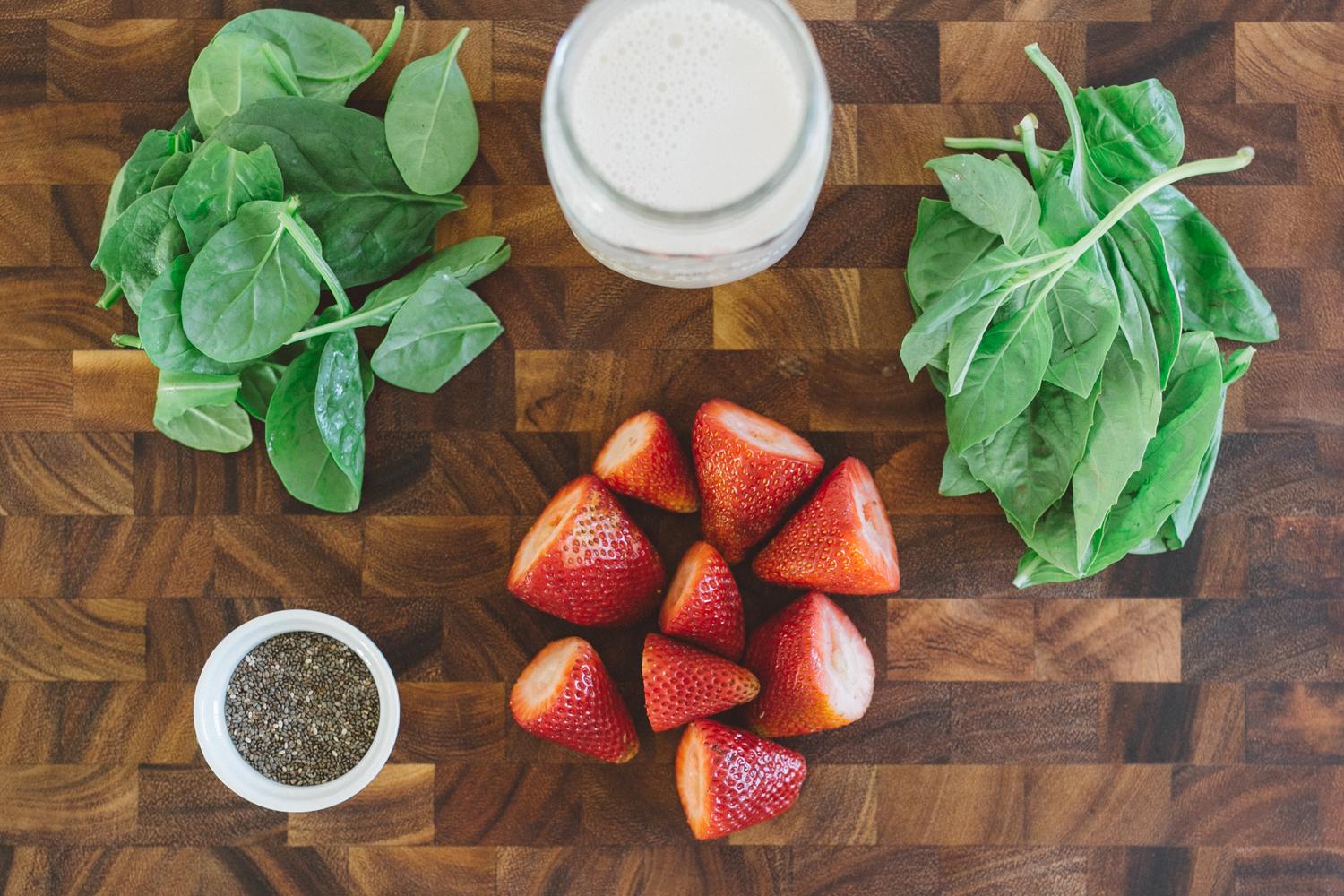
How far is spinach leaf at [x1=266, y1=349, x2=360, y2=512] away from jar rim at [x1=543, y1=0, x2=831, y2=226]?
12.9 inches

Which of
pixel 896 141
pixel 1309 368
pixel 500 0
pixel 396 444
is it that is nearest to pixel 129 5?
pixel 500 0

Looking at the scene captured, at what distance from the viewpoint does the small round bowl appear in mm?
901

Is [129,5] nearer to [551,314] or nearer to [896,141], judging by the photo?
[551,314]

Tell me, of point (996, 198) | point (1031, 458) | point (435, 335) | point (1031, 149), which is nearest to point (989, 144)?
point (1031, 149)

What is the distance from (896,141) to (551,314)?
13.7 inches

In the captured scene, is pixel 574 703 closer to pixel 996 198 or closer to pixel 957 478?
pixel 957 478

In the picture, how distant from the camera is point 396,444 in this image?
967 mm

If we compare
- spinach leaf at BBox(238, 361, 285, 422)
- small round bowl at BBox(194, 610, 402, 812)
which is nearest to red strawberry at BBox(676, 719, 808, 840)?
small round bowl at BBox(194, 610, 402, 812)

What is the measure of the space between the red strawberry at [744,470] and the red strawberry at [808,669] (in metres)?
0.08

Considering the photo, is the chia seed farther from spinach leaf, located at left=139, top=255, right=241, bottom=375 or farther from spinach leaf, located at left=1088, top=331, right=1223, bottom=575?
spinach leaf, located at left=1088, top=331, right=1223, bottom=575

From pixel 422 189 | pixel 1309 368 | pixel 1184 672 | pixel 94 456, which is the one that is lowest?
pixel 1184 672

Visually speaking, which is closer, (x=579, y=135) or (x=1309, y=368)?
(x=579, y=135)

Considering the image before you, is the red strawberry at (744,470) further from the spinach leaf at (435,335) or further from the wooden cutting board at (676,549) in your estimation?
the spinach leaf at (435,335)

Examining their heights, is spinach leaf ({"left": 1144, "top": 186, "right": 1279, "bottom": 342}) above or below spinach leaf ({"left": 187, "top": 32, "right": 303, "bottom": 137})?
below
